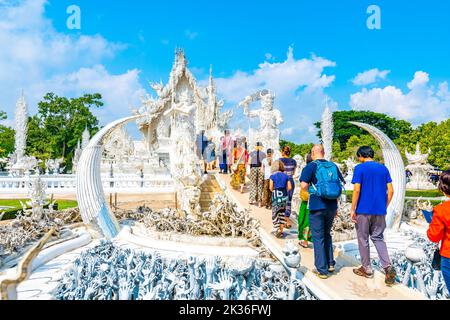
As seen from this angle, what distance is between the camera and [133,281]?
3965 millimetres

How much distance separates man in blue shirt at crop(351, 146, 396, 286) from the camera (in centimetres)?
382

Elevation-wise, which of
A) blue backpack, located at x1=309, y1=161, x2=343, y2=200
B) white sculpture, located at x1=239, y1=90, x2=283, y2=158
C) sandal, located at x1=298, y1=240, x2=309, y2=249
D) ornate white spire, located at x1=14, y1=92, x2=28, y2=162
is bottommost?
sandal, located at x1=298, y1=240, x2=309, y2=249

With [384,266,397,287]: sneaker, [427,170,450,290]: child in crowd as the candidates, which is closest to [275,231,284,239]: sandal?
[384,266,397,287]: sneaker

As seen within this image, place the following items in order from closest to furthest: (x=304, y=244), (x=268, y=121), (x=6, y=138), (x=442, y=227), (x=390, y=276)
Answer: (x=442, y=227) → (x=390, y=276) → (x=304, y=244) → (x=268, y=121) → (x=6, y=138)

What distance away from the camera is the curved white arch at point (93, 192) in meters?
7.32

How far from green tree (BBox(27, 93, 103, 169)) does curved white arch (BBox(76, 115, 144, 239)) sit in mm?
31361

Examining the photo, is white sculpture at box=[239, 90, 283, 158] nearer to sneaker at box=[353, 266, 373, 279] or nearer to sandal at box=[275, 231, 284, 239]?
sandal at box=[275, 231, 284, 239]

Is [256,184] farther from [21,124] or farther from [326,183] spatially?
[21,124]

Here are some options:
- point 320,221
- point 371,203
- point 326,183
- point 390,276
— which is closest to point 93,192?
point 320,221

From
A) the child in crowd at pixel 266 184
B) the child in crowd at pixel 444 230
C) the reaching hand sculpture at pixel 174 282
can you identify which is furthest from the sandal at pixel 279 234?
the child in crowd at pixel 444 230

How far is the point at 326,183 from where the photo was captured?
3.92 metres

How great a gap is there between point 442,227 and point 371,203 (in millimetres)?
915

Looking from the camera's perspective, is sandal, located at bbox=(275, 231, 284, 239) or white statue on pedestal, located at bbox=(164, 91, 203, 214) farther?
white statue on pedestal, located at bbox=(164, 91, 203, 214)
